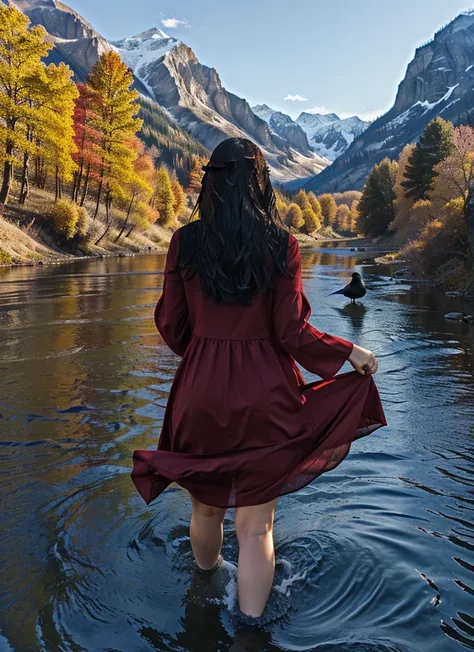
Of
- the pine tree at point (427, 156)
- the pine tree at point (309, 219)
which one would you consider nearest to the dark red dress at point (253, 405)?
the pine tree at point (427, 156)

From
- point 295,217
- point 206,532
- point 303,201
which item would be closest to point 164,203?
point 295,217

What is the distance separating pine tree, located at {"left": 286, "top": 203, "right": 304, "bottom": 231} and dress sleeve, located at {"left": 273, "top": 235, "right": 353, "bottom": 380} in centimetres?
10097

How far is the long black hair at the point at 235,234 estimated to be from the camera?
8.07ft

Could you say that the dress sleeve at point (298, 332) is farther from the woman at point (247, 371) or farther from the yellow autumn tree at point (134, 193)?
the yellow autumn tree at point (134, 193)

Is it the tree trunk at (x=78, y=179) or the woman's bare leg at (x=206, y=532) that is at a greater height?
the tree trunk at (x=78, y=179)

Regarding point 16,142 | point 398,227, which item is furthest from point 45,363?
point 398,227

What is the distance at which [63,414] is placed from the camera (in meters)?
5.84

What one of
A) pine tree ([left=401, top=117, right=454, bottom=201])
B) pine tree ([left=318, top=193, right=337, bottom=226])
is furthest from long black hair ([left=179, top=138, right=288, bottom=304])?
pine tree ([left=318, top=193, right=337, bottom=226])

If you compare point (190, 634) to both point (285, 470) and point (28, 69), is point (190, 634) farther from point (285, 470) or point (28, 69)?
point (28, 69)

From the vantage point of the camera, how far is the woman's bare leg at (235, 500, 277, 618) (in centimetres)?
254

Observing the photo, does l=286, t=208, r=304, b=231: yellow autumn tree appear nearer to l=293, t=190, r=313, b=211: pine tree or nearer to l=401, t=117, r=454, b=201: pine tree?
l=293, t=190, r=313, b=211: pine tree

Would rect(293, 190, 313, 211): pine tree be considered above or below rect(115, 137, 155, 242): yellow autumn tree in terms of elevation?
above

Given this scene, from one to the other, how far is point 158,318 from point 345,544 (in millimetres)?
1873

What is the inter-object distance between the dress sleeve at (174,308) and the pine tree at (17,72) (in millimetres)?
28369
